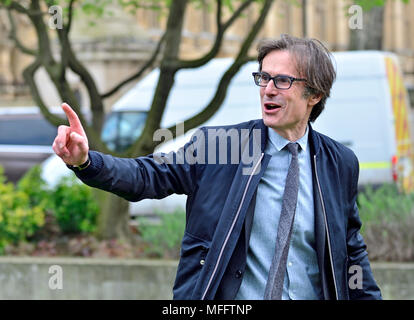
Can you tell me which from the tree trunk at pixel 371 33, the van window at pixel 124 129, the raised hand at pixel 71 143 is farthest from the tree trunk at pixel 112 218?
the tree trunk at pixel 371 33

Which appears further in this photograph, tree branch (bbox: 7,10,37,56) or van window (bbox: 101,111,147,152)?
van window (bbox: 101,111,147,152)

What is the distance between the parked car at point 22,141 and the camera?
548 inches

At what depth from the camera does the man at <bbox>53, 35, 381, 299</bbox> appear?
131 inches

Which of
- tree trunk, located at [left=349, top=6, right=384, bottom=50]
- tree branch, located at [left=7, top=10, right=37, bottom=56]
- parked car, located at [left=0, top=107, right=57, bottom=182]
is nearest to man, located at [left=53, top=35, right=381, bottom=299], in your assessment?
tree branch, located at [left=7, top=10, right=37, bottom=56]

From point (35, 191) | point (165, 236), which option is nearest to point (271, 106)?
point (165, 236)

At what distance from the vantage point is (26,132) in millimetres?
14539

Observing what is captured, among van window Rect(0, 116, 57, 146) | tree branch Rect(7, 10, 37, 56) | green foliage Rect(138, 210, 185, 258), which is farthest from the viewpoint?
van window Rect(0, 116, 57, 146)

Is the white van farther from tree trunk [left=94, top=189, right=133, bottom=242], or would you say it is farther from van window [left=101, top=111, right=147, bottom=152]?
tree trunk [left=94, top=189, right=133, bottom=242]

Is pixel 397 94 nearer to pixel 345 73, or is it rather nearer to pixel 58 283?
pixel 345 73

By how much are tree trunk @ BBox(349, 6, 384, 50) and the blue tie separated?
11.8m

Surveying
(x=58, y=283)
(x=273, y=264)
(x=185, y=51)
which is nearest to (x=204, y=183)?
(x=273, y=264)

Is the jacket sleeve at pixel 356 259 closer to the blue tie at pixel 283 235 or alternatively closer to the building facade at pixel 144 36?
the blue tie at pixel 283 235

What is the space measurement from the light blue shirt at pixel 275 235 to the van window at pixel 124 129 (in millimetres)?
8644
